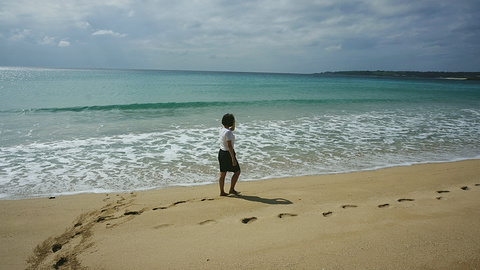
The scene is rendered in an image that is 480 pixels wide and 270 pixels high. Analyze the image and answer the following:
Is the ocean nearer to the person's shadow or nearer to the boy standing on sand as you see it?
the boy standing on sand

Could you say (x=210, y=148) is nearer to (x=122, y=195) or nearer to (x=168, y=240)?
(x=122, y=195)

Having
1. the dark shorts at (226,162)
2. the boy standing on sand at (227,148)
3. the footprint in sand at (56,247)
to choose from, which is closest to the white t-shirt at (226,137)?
the boy standing on sand at (227,148)

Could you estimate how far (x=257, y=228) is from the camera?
357 centimetres

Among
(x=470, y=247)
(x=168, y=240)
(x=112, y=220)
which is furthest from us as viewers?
(x=112, y=220)

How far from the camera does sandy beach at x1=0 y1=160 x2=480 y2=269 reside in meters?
2.84

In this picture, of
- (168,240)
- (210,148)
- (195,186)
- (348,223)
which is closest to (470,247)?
(348,223)

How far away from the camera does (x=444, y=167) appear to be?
679 centimetres

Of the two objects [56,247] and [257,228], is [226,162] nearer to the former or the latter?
[257,228]

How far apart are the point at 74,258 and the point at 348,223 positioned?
3587 mm

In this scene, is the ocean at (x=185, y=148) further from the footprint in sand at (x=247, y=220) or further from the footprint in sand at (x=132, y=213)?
the footprint in sand at (x=247, y=220)

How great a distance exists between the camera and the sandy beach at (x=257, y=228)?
2842 millimetres

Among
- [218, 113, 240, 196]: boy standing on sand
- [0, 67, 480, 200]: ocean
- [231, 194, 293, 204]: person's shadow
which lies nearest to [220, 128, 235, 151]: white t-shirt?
[218, 113, 240, 196]: boy standing on sand

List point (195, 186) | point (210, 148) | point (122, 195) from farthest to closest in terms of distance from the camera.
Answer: point (210, 148)
point (195, 186)
point (122, 195)

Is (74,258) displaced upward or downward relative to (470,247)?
downward
